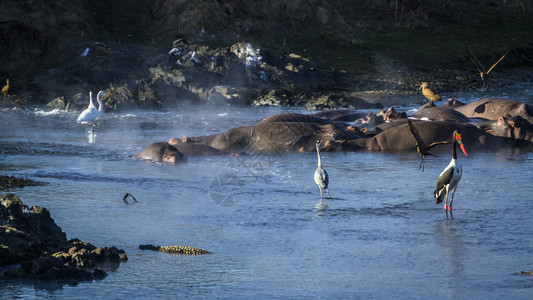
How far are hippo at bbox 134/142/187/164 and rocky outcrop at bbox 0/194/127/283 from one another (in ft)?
21.2

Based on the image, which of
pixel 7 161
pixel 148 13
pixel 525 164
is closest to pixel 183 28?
pixel 148 13

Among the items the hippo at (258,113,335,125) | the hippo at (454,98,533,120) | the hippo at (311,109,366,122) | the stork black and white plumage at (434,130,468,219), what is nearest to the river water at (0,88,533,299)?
the stork black and white plumage at (434,130,468,219)

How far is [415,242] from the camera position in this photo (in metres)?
8.65

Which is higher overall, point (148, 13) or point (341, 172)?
point (148, 13)

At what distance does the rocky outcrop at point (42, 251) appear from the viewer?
731cm

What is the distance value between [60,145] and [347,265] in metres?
11.4

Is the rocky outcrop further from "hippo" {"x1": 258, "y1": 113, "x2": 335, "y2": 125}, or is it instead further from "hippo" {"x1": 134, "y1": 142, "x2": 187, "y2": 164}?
"hippo" {"x1": 258, "y1": 113, "x2": 335, "y2": 125}

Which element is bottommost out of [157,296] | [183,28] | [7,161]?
[157,296]

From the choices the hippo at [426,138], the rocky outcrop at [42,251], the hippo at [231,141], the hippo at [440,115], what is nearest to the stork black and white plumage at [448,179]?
the rocky outcrop at [42,251]

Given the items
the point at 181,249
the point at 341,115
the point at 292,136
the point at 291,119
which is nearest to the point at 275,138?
the point at 292,136

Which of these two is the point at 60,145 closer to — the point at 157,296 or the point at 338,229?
the point at 338,229

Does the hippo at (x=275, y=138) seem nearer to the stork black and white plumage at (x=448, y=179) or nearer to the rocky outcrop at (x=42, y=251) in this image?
the stork black and white plumage at (x=448, y=179)

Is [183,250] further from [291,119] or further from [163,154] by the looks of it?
[291,119]

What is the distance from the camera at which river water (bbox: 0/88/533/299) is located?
23.6 feet
